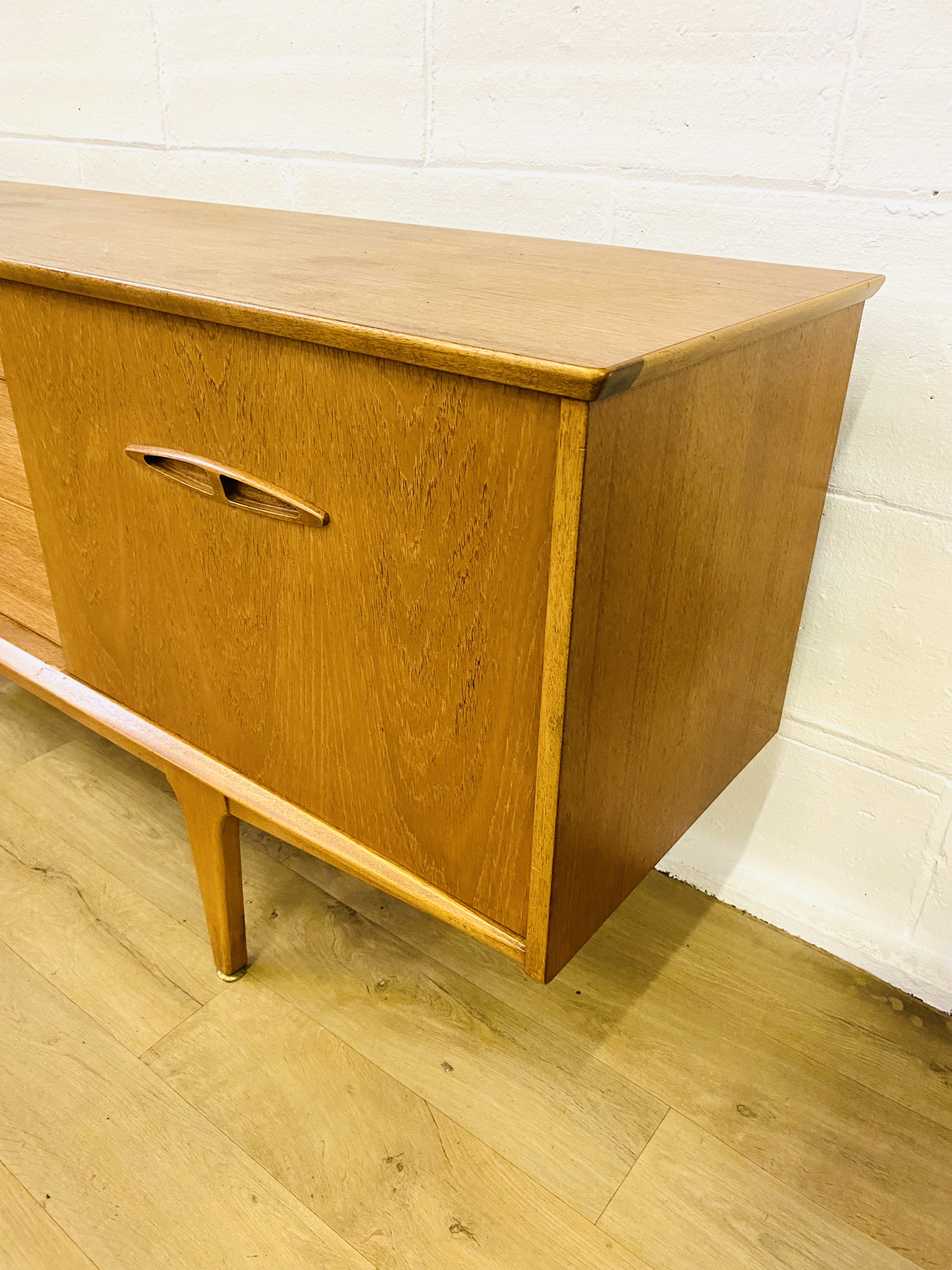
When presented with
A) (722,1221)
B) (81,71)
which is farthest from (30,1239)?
(81,71)

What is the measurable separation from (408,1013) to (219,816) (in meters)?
0.31

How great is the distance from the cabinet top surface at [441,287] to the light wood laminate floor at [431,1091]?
0.72 metres

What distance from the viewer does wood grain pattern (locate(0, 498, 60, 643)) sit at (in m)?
0.95

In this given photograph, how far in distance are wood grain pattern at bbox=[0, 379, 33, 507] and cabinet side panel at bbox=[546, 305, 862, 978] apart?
24.0 inches

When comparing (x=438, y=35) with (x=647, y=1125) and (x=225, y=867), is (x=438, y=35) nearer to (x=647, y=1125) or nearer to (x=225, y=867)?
(x=225, y=867)

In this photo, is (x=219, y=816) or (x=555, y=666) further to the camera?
(x=219, y=816)

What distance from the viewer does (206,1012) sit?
1.01 m

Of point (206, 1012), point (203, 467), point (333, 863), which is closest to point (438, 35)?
point (203, 467)

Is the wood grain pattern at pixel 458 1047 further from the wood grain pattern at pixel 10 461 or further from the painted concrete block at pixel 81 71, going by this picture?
the painted concrete block at pixel 81 71

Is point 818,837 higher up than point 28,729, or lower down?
higher up

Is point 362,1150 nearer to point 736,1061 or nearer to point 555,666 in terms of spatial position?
point 736,1061

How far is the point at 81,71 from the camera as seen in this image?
1.43 metres

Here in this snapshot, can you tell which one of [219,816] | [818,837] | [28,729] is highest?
[219,816]

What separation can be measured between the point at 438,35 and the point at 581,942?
0.98m
